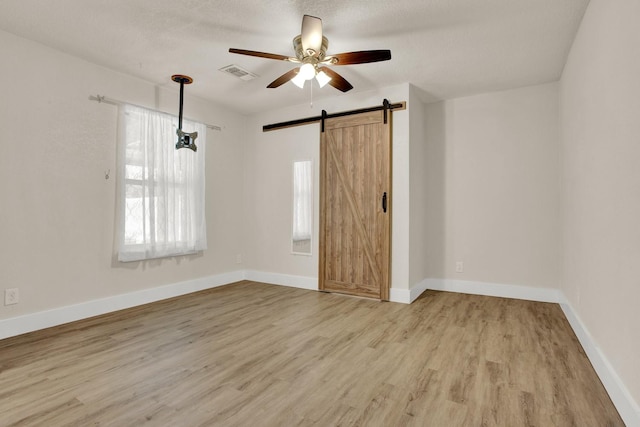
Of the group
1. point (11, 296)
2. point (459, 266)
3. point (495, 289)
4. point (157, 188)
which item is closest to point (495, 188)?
point (459, 266)

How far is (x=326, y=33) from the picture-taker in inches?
116

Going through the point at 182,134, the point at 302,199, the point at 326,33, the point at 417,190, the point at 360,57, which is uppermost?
the point at 326,33

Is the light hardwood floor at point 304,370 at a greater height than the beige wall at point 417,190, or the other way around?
the beige wall at point 417,190

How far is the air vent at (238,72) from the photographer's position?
3.67 meters

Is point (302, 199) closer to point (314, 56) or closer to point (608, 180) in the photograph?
point (314, 56)

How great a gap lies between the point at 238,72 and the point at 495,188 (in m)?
3.60

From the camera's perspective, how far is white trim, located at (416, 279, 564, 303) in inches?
162

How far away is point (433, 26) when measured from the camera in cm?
285

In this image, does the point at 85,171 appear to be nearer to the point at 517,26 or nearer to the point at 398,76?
the point at 398,76

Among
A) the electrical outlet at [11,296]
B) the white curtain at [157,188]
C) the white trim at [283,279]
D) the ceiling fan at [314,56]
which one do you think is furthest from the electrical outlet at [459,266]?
the electrical outlet at [11,296]

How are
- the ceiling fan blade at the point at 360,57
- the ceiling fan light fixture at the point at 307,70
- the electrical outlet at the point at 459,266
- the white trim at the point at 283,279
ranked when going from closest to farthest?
the ceiling fan blade at the point at 360,57, the ceiling fan light fixture at the point at 307,70, the electrical outlet at the point at 459,266, the white trim at the point at 283,279

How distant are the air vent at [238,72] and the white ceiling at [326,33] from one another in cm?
9

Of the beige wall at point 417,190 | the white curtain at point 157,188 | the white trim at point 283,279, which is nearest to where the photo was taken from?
the white curtain at point 157,188

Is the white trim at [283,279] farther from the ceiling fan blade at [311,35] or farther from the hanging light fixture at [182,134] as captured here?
the ceiling fan blade at [311,35]
